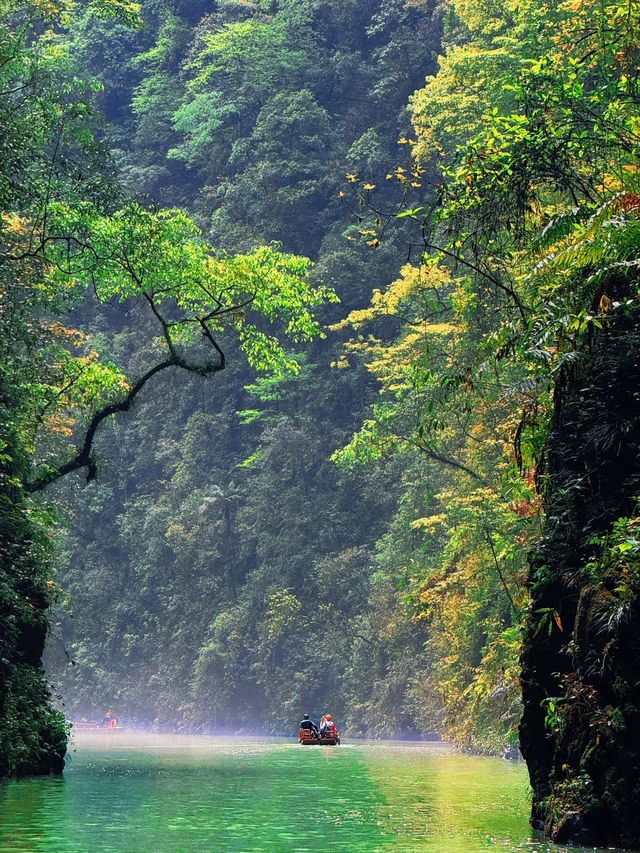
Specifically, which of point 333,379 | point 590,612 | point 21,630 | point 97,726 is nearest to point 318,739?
point 21,630

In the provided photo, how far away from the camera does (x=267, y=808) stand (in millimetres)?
18109

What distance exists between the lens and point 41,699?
24062mm

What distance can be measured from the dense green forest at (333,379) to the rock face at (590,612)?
4 cm

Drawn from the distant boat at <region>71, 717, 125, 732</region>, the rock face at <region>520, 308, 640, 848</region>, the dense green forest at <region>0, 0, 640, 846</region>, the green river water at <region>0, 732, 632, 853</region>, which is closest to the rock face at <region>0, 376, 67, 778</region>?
the dense green forest at <region>0, 0, 640, 846</region>

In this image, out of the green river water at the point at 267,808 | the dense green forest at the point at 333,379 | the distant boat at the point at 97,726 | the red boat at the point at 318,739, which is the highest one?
the dense green forest at the point at 333,379

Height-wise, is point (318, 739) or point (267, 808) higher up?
point (318, 739)

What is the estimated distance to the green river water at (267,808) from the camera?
13.7 meters

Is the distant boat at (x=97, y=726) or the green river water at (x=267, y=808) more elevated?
the distant boat at (x=97, y=726)

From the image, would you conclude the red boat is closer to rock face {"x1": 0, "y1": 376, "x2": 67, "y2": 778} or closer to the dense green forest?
the dense green forest

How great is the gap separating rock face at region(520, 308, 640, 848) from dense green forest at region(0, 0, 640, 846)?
4cm

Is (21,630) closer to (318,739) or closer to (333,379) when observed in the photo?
(318,739)

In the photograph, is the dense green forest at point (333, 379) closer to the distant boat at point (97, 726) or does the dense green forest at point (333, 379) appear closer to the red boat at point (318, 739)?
the distant boat at point (97, 726)

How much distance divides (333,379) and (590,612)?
50.0 meters

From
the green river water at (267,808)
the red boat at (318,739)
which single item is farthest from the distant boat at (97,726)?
the green river water at (267,808)
